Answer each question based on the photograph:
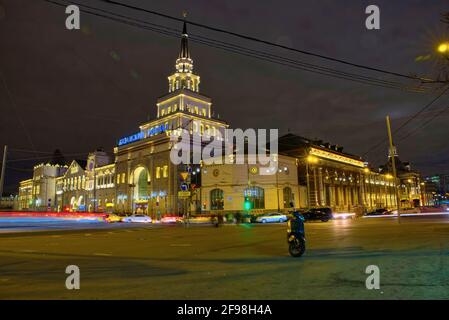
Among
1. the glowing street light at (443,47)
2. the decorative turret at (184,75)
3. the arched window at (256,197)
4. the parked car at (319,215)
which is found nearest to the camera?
the glowing street light at (443,47)

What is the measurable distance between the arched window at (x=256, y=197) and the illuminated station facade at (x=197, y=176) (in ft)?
0.57

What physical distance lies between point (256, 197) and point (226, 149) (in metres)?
11.0

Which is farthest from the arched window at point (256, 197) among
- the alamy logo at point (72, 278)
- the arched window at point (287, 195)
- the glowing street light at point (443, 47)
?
the alamy logo at point (72, 278)

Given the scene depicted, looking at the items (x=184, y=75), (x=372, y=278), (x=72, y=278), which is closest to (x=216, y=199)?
(x=184, y=75)

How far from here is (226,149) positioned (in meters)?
61.0

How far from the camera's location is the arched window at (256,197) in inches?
2200

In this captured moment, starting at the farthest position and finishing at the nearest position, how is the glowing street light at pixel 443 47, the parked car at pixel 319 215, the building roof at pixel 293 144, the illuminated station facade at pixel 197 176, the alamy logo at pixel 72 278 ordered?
1. the building roof at pixel 293 144
2. the illuminated station facade at pixel 197 176
3. the parked car at pixel 319 215
4. the glowing street light at pixel 443 47
5. the alamy logo at pixel 72 278

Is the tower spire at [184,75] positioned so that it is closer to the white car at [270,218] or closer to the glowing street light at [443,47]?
the white car at [270,218]

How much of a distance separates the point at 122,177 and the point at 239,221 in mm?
44823

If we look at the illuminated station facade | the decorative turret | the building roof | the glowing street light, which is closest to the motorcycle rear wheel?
the glowing street light

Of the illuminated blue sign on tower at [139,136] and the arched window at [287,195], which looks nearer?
the arched window at [287,195]

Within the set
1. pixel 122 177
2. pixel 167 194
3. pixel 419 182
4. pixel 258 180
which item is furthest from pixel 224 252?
pixel 419 182

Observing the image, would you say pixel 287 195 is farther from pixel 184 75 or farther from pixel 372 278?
pixel 372 278

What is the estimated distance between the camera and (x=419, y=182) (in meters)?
144
